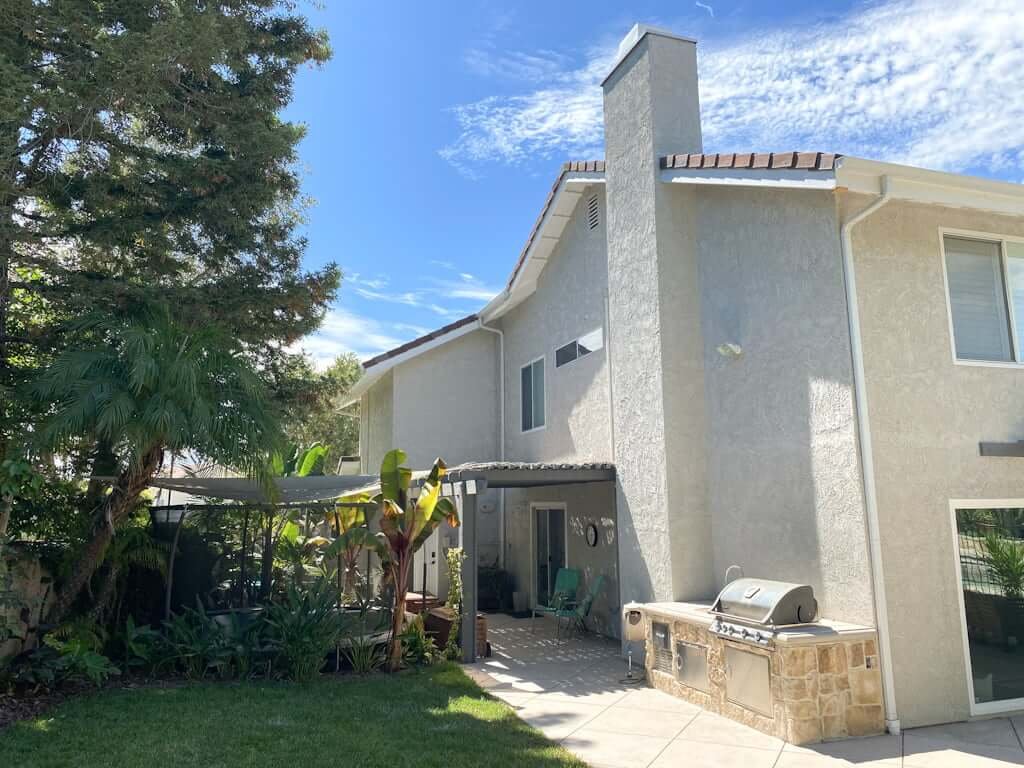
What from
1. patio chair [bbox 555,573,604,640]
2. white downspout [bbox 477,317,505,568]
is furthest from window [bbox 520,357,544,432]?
patio chair [bbox 555,573,604,640]

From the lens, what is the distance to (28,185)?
429 inches

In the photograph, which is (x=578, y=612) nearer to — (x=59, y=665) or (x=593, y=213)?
(x=593, y=213)

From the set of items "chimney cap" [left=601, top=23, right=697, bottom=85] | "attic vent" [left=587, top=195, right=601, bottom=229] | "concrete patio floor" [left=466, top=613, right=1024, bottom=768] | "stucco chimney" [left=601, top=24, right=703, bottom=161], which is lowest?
"concrete patio floor" [left=466, top=613, right=1024, bottom=768]

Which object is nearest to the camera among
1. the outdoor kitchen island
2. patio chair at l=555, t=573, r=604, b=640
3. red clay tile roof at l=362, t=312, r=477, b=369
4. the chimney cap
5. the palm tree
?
the outdoor kitchen island

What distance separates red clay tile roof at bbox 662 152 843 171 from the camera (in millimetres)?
8500

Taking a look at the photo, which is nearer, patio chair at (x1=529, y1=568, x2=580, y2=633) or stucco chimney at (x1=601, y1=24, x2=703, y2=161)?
stucco chimney at (x1=601, y1=24, x2=703, y2=161)

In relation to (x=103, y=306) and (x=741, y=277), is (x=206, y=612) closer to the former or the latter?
(x=103, y=306)

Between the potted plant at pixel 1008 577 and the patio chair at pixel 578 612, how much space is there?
656 centimetres

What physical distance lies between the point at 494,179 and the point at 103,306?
14231mm

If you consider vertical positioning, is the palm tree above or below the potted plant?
above

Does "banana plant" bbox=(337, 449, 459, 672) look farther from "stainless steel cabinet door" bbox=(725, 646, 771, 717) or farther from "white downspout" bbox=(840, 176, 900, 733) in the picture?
"white downspout" bbox=(840, 176, 900, 733)

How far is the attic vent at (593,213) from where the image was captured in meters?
15.3

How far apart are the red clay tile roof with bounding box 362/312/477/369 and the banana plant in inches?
256

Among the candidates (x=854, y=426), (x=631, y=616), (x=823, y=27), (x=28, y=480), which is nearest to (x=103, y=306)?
(x=28, y=480)
